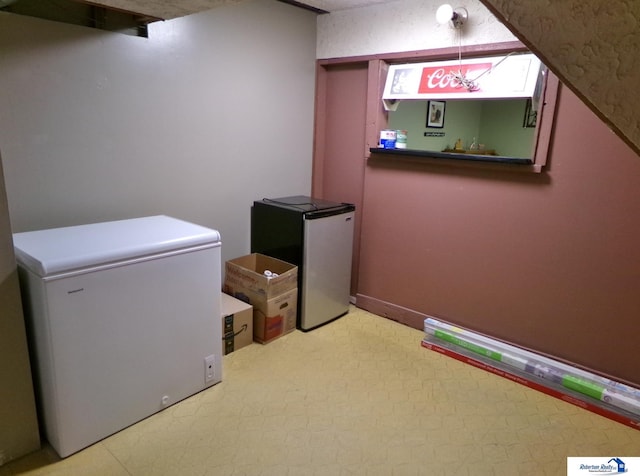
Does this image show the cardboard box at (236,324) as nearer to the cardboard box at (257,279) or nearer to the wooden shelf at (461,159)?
the cardboard box at (257,279)

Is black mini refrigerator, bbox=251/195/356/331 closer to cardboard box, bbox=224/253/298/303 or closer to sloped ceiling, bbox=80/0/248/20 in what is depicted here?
cardboard box, bbox=224/253/298/303

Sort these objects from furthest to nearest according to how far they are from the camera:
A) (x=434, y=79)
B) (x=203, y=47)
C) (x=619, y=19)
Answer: (x=434, y=79), (x=203, y=47), (x=619, y=19)

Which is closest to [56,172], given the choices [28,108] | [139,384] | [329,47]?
[28,108]

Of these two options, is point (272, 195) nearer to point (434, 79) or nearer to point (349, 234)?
point (349, 234)

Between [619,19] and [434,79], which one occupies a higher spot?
[434,79]

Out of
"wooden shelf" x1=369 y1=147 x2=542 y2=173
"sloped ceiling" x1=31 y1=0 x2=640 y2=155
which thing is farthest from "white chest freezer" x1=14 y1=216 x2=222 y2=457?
"sloped ceiling" x1=31 y1=0 x2=640 y2=155

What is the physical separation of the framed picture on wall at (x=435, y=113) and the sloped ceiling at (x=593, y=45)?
153 inches

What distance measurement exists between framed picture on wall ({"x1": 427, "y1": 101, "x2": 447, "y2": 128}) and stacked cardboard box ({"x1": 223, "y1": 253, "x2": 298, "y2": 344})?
2499mm

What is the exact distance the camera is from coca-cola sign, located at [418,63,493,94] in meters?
2.60

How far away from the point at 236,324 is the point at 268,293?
27 centimetres

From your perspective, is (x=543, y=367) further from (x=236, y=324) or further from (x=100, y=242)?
(x=100, y=242)

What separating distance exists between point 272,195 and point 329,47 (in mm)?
1217

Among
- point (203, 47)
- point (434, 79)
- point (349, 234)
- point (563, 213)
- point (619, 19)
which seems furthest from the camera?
point (349, 234)

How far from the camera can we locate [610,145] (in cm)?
222
